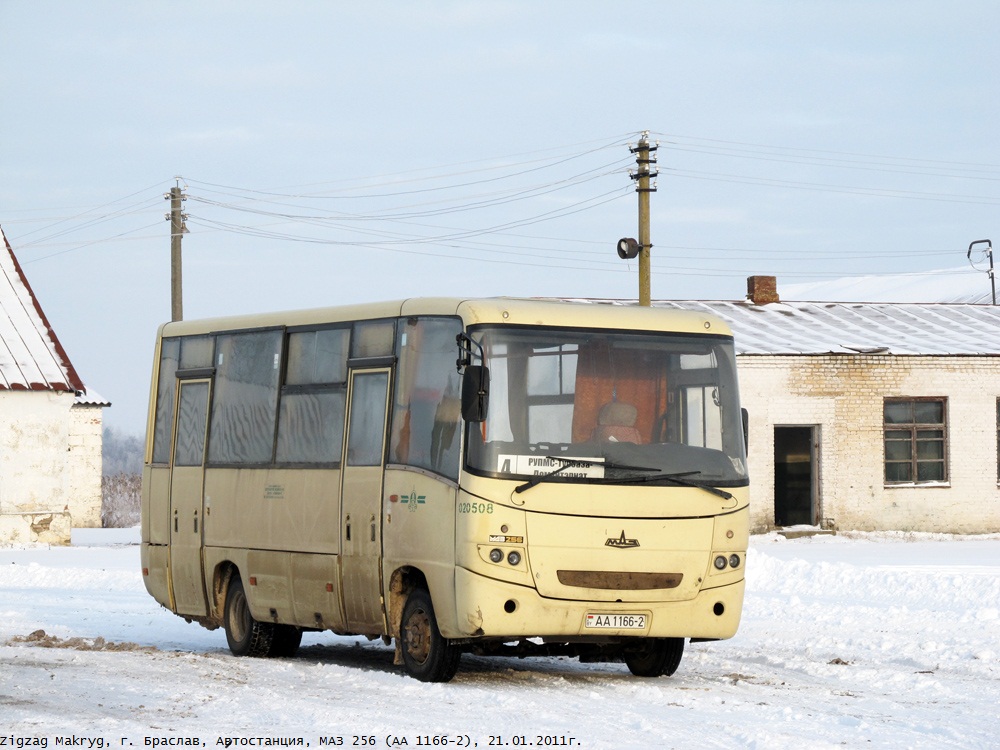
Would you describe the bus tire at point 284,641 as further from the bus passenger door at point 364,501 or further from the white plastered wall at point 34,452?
the white plastered wall at point 34,452

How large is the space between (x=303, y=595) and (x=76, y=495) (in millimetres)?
32000

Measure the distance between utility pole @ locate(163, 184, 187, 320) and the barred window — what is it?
16.1 m

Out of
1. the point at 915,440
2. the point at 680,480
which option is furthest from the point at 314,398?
the point at 915,440

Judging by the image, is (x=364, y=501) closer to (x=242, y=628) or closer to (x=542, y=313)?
(x=542, y=313)

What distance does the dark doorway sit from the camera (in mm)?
37062

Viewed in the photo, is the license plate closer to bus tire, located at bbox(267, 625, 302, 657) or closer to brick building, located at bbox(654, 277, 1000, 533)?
bus tire, located at bbox(267, 625, 302, 657)

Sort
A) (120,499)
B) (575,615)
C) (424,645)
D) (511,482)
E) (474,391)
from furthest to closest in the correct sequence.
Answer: (120,499) < (424,645) < (575,615) < (511,482) < (474,391)

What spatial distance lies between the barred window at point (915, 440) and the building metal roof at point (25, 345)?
17.4 meters

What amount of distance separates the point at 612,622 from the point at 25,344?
25677 mm

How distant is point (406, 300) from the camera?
42.6ft

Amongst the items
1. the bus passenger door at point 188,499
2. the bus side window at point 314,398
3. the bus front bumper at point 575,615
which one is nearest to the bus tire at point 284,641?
the bus passenger door at point 188,499

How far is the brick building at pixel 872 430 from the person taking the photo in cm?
3541

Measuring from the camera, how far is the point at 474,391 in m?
11.6

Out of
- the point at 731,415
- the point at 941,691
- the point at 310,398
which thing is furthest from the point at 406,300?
the point at 941,691
